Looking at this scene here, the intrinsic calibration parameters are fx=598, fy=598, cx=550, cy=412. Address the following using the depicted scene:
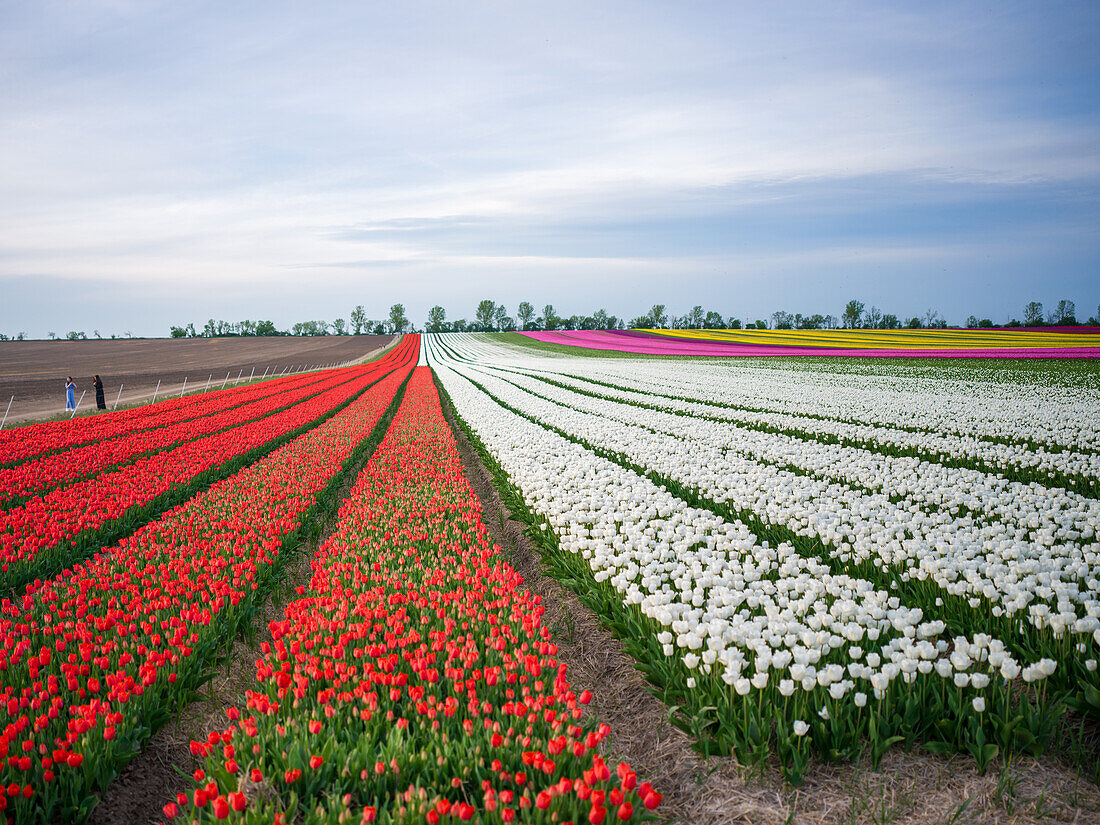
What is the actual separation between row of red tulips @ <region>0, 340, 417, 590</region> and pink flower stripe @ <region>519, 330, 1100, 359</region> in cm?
4595

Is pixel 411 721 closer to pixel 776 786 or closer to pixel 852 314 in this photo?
pixel 776 786

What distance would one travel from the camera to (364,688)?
3939 millimetres

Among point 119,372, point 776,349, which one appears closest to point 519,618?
point 776,349

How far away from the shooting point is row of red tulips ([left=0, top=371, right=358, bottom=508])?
10375 millimetres

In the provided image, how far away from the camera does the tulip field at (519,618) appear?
11.1 feet

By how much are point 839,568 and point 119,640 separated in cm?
670

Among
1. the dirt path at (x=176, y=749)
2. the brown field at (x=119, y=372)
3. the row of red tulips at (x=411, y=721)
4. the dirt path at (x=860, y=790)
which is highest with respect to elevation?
the brown field at (x=119, y=372)

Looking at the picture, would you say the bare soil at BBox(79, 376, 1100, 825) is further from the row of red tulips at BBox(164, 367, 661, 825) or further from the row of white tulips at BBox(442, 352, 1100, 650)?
the row of white tulips at BBox(442, 352, 1100, 650)

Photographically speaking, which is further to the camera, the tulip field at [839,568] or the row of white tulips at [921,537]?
the row of white tulips at [921,537]

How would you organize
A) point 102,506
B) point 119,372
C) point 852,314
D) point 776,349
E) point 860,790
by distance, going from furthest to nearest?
1. point 852,314
2. point 119,372
3. point 776,349
4. point 102,506
5. point 860,790

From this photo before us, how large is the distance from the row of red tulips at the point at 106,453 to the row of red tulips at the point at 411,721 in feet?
25.4

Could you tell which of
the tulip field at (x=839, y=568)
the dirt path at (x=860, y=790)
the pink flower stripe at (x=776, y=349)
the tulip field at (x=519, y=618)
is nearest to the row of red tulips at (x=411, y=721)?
the tulip field at (x=519, y=618)

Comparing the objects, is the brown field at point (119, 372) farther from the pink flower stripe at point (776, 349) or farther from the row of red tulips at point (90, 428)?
the pink flower stripe at point (776, 349)

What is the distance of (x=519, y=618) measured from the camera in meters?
4.98
